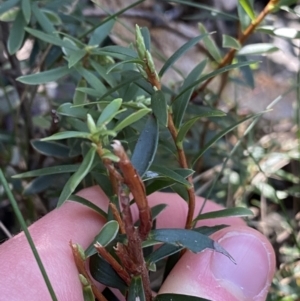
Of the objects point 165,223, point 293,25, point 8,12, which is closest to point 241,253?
point 165,223

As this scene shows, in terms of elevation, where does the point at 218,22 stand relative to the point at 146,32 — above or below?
below

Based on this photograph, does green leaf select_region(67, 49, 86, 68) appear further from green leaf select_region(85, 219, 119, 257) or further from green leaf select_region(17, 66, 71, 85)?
green leaf select_region(85, 219, 119, 257)

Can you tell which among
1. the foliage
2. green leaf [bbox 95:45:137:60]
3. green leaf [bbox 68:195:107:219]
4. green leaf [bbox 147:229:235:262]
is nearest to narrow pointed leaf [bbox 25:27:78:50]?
the foliage

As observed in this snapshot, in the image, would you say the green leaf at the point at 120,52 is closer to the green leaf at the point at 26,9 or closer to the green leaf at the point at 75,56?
the green leaf at the point at 75,56

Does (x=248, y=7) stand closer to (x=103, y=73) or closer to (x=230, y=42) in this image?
(x=230, y=42)

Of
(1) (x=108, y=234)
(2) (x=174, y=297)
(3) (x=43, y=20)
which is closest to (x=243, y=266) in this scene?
(2) (x=174, y=297)

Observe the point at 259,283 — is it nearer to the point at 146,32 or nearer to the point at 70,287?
the point at 70,287
